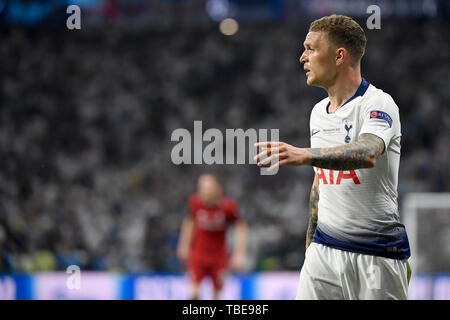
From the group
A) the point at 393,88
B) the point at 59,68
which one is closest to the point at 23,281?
the point at 59,68

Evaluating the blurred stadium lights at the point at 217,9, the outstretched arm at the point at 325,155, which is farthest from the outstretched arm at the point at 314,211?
the blurred stadium lights at the point at 217,9

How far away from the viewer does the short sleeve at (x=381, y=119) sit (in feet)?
8.98

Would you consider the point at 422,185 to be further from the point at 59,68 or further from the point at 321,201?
the point at 321,201

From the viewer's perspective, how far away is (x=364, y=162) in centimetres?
260

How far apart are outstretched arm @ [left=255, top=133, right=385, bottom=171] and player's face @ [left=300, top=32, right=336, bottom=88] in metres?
0.48

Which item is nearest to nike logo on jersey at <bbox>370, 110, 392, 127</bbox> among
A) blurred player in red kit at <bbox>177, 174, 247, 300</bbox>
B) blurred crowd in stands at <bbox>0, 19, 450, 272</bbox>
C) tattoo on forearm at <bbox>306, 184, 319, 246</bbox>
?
tattoo on forearm at <bbox>306, 184, 319, 246</bbox>

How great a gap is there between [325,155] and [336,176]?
446 mm

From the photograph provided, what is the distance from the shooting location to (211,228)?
26.2ft

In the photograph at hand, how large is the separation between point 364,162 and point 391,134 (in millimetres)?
262

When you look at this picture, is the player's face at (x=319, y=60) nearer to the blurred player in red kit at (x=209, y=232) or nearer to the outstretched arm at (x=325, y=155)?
the outstretched arm at (x=325, y=155)

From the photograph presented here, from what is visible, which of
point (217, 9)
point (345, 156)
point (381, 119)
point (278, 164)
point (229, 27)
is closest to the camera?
point (278, 164)

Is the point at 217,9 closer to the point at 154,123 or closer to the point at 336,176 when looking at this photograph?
the point at 154,123

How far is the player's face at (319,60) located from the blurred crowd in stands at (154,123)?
795 centimetres

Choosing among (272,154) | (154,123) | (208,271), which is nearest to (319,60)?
(272,154)
